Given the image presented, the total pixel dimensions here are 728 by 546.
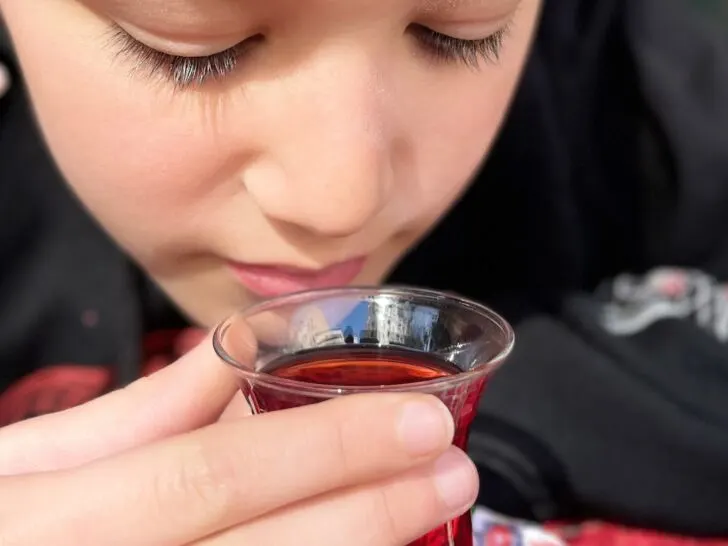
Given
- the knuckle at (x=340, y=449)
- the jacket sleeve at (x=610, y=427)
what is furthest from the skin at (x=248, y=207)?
the jacket sleeve at (x=610, y=427)

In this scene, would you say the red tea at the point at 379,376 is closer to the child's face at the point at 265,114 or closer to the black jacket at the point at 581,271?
the child's face at the point at 265,114

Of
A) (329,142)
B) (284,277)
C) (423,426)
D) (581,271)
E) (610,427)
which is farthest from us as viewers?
(581,271)

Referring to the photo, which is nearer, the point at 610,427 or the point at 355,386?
the point at 355,386

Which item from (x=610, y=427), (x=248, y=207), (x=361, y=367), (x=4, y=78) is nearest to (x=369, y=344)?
(x=361, y=367)

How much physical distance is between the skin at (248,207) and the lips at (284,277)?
0.02 meters

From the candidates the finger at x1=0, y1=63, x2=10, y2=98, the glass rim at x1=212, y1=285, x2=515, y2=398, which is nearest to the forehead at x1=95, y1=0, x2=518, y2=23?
the glass rim at x1=212, y1=285, x2=515, y2=398

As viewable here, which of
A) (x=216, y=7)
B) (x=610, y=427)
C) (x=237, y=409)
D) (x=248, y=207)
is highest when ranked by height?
(x=216, y=7)

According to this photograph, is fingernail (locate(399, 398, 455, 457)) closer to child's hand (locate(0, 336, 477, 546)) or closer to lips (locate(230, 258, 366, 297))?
child's hand (locate(0, 336, 477, 546))

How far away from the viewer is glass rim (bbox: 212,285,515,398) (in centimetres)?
42

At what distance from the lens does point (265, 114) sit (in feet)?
1.74

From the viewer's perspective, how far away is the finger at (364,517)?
43cm

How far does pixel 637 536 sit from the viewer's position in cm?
75

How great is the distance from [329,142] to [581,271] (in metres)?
0.63

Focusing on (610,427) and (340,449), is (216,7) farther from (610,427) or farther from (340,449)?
(610,427)
